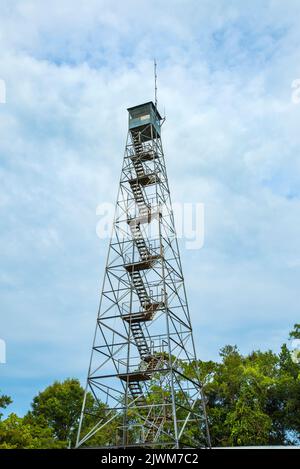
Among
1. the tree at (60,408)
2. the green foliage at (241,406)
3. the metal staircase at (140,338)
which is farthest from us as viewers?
the tree at (60,408)

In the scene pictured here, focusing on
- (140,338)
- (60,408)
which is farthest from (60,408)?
(140,338)

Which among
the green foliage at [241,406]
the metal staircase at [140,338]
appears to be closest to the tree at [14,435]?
the green foliage at [241,406]

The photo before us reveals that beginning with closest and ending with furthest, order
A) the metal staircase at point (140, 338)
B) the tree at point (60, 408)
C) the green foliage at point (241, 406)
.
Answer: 1. the metal staircase at point (140, 338)
2. the green foliage at point (241, 406)
3. the tree at point (60, 408)

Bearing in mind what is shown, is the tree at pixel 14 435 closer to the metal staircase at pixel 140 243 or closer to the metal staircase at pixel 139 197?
the metal staircase at pixel 140 243

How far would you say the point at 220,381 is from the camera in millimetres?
42438

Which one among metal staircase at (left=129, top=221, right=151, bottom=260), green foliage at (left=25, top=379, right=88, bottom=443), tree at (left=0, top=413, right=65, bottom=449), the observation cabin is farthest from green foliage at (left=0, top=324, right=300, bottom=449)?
the observation cabin

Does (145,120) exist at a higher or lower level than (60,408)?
higher

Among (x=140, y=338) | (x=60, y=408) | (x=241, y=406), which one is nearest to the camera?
(x=140, y=338)

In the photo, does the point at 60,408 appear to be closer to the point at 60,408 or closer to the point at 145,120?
the point at 60,408
